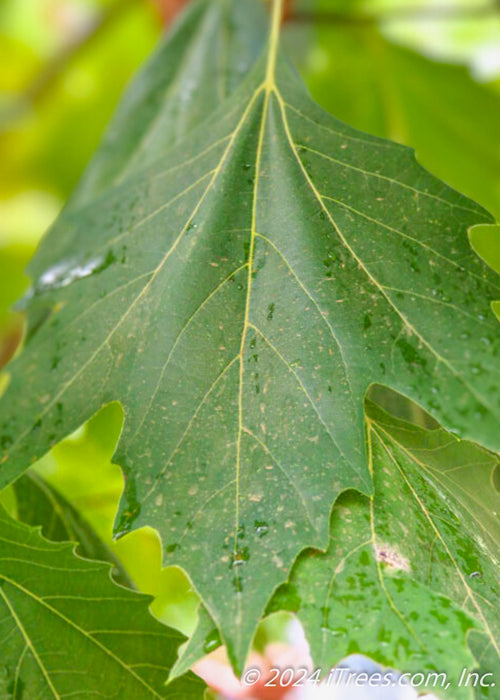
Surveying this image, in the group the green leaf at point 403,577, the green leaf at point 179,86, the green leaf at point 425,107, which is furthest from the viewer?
the green leaf at point 425,107

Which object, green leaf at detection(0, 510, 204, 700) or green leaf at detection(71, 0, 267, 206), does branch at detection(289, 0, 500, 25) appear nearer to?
green leaf at detection(71, 0, 267, 206)

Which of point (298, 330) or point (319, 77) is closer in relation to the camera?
point (298, 330)

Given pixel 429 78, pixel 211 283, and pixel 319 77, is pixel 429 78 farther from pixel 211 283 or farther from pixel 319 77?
pixel 211 283

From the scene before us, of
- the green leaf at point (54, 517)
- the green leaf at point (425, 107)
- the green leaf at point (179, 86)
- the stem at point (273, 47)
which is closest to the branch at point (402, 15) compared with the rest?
the green leaf at point (425, 107)

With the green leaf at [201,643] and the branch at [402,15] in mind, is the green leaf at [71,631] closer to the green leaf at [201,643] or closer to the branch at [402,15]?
the green leaf at [201,643]

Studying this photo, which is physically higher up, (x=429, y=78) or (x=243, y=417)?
(x=429, y=78)

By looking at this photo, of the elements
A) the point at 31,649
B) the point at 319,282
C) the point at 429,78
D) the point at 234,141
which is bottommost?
the point at 31,649

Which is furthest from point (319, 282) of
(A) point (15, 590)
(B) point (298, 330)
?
(A) point (15, 590)
